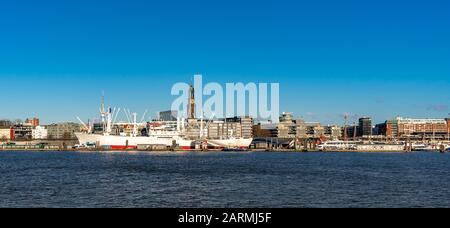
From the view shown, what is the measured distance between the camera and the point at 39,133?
176 m

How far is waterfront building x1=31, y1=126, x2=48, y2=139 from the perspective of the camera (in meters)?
174

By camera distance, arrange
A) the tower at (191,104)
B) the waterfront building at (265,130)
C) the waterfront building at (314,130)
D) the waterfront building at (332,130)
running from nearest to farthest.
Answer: the tower at (191,104)
the waterfront building at (265,130)
the waterfront building at (314,130)
the waterfront building at (332,130)

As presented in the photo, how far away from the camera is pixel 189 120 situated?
141m

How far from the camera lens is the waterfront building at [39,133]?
174500mm

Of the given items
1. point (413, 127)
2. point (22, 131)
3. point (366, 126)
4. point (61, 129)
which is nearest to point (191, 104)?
point (61, 129)

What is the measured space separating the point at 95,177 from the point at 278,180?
40.5 feet

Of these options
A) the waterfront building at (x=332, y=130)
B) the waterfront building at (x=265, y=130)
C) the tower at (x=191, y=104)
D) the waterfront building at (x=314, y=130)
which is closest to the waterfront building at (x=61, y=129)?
the waterfront building at (x=265, y=130)

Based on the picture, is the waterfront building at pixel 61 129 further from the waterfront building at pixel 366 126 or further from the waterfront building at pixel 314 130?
the waterfront building at pixel 366 126
